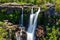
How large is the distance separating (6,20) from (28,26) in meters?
2.87

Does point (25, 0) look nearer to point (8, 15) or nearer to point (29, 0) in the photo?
point (29, 0)

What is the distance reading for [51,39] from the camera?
51.5 m

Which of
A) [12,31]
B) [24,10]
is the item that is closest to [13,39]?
[12,31]

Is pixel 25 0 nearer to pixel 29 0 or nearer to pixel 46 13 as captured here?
pixel 29 0

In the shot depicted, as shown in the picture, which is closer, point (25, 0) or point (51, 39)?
point (51, 39)

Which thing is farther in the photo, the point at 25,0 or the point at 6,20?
the point at 25,0

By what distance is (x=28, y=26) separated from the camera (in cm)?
5272

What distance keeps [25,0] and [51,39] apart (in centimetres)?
782

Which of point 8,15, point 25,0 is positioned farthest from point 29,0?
point 8,15

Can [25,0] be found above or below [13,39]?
above

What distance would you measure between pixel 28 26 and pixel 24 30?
148cm

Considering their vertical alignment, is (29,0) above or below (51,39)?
above

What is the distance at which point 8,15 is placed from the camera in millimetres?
53562

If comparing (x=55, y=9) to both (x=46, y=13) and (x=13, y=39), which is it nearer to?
(x=46, y=13)
